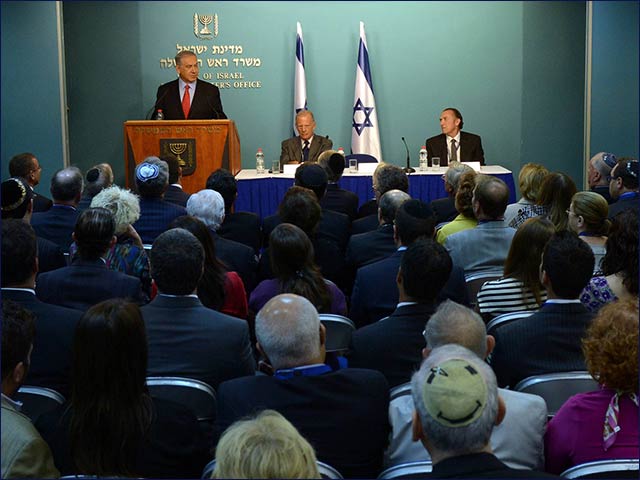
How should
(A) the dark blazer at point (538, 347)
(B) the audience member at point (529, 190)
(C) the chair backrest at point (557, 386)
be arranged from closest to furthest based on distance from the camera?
(C) the chair backrest at point (557, 386), (A) the dark blazer at point (538, 347), (B) the audience member at point (529, 190)

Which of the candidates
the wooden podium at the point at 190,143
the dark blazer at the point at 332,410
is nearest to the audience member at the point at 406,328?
the dark blazer at the point at 332,410

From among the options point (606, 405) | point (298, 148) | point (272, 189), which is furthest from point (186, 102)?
point (606, 405)

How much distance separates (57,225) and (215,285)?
1.83 m

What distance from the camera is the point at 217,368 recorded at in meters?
3.39

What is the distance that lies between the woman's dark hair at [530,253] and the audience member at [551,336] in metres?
0.56

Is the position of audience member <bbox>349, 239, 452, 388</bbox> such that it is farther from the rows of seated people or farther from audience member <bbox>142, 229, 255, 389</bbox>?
audience member <bbox>142, 229, 255, 389</bbox>

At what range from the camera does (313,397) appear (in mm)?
2766

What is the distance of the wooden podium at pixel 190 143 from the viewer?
8.88 metres

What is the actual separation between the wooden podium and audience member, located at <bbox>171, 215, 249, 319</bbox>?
452 cm

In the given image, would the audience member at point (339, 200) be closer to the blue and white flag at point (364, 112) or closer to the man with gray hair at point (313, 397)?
the man with gray hair at point (313, 397)

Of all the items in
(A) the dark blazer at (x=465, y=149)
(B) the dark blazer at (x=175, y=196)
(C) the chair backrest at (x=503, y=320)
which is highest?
(A) the dark blazer at (x=465, y=149)

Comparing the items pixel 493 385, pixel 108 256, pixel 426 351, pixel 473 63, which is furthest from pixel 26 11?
pixel 493 385

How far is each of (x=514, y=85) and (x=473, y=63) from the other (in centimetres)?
60

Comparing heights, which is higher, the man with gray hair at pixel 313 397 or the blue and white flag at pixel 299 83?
the blue and white flag at pixel 299 83
